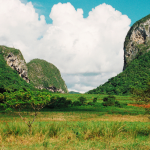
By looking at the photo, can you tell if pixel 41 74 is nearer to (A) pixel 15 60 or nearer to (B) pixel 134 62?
(A) pixel 15 60

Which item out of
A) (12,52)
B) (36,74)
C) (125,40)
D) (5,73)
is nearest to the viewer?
(5,73)

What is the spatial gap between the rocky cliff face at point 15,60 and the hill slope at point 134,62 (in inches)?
1840

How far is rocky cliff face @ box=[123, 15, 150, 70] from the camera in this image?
111m

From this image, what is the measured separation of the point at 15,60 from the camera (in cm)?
11125

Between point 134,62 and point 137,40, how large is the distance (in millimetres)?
19143

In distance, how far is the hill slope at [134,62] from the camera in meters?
90.0

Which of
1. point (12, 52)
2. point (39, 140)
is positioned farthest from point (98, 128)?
point (12, 52)

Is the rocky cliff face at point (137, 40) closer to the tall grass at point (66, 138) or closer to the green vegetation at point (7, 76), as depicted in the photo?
the green vegetation at point (7, 76)

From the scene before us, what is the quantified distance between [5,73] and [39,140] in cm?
9389

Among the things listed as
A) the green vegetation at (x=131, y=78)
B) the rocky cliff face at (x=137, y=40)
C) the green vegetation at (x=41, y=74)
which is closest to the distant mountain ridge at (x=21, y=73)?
the green vegetation at (x=41, y=74)

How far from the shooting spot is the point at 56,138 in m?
9.49

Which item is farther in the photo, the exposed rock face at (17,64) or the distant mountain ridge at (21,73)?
the exposed rock face at (17,64)

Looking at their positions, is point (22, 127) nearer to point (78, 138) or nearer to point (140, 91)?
point (78, 138)

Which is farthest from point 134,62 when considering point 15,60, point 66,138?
point 66,138
